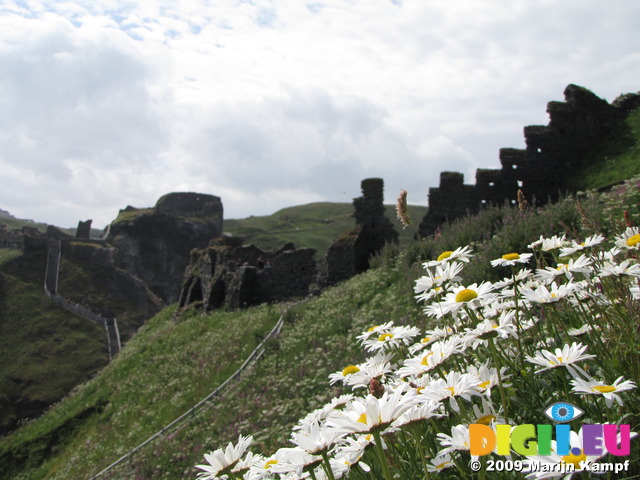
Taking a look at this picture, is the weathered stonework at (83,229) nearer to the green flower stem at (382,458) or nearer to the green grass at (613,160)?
the green grass at (613,160)

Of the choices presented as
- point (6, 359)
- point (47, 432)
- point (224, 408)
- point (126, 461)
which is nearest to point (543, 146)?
point (224, 408)

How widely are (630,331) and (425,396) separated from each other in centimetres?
129

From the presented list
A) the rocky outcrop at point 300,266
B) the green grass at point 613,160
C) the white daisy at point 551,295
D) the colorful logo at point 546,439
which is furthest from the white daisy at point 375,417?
the green grass at point 613,160

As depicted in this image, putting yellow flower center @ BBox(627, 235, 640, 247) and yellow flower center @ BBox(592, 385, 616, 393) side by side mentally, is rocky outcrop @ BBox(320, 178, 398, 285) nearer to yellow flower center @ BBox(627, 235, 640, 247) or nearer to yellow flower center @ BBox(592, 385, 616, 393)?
yellow flower center @ BBox(627, 235, 640, 247)

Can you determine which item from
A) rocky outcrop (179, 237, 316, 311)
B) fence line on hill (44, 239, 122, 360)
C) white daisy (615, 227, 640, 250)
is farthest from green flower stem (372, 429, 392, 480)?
fence line on hill (44, 239, 122, 360)

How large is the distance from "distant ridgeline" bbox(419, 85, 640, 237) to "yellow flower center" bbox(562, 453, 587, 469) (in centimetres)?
1809

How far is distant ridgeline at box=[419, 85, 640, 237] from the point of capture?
19469 millimetres

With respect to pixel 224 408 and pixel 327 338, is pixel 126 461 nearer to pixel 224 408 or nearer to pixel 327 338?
pixel 224 408

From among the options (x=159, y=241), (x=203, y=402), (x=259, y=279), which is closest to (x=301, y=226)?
(x=159, y=241)

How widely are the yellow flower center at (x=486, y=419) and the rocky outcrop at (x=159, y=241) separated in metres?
65.2

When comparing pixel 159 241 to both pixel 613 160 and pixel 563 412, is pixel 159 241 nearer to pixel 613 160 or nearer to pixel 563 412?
pixel 613 160

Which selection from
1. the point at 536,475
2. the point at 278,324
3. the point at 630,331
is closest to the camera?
the point at 536,475

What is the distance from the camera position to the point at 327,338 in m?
11.4

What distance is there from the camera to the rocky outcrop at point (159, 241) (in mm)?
64750
